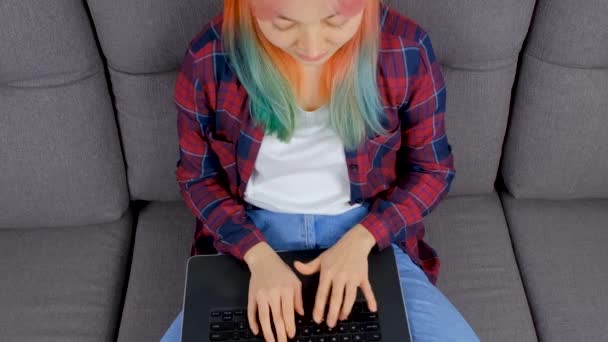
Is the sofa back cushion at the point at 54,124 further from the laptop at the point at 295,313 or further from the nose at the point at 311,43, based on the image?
the nose at the point at 311,43

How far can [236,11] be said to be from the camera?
0.92 metres

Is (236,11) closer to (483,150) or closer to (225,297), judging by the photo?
(225,297)

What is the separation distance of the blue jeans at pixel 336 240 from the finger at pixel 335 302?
0.13 metres

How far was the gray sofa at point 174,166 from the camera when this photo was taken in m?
1.10

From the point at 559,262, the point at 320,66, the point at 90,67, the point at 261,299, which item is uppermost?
the point at 320,66

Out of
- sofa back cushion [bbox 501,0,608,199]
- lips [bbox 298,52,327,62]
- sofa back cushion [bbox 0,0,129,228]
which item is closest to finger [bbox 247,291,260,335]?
lips [bbox 298,52,327,62]

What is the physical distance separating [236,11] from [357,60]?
19cm

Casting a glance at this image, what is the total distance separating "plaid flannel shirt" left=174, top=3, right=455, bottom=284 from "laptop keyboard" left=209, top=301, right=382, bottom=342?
0.11 meters

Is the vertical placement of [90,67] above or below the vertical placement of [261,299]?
above

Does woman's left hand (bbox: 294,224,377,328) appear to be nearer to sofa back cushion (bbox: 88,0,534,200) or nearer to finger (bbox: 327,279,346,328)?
finger (bbox: 327,279,346,328)

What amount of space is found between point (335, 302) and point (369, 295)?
5 centimetres

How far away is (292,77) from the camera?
97 cm

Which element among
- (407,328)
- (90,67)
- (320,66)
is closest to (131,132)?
(90,67)

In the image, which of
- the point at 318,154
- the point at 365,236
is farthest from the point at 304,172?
the point at 365,236
